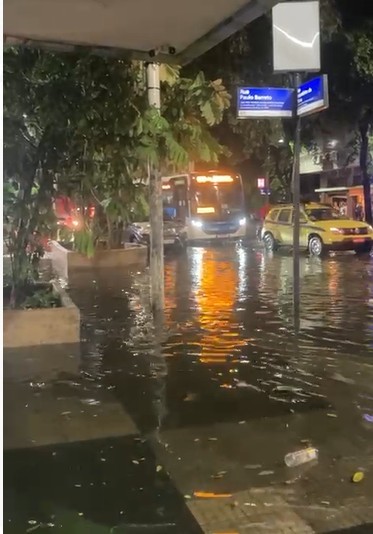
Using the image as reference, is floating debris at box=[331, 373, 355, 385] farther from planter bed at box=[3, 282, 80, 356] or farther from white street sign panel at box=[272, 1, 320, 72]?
white street sign panel at box=[272, 1, 320, 72]

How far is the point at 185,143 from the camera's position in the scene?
368 inches

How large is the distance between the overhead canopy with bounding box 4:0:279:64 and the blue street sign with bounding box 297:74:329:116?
2.30m

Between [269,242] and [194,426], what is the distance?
820 inches

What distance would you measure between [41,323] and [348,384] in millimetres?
3675

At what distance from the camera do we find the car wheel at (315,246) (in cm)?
2273

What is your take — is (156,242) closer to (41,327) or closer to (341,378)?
(41,327)

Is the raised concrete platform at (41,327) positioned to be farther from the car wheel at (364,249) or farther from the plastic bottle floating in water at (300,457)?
the car wheel at (364,249)

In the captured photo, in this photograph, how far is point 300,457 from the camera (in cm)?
483

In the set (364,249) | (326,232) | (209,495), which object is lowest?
(209,495)

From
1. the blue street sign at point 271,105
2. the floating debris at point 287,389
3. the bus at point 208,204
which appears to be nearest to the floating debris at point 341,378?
the floating debris at point 287,389

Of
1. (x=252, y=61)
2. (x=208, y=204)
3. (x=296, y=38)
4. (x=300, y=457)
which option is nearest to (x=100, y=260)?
(x=252, y=61)

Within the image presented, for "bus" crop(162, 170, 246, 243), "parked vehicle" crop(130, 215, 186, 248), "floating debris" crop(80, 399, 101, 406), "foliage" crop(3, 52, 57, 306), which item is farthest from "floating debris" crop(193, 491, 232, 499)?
"bus" crop(162, 170, 246, 243)

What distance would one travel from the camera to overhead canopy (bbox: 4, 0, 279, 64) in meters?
5.92

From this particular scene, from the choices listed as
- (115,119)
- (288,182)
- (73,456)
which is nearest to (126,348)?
(115,119)
